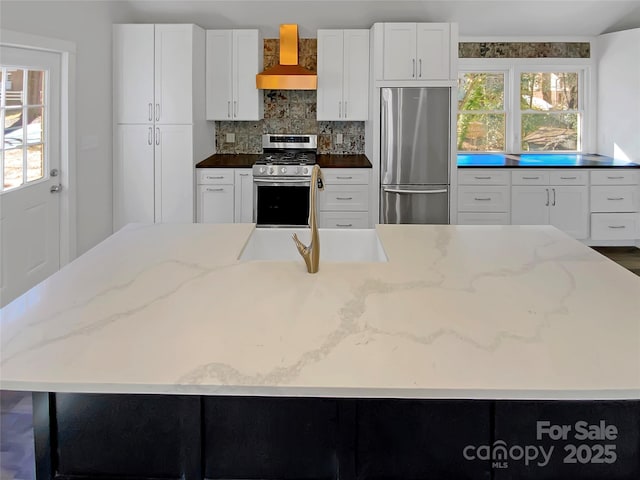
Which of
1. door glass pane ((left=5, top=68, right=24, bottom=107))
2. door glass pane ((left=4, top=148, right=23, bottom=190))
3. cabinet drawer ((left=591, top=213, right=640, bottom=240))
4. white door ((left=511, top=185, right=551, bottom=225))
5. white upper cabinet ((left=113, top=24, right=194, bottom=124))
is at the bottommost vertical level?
cabinet drawer ((left=591, top=213, right=640, bottom=240))

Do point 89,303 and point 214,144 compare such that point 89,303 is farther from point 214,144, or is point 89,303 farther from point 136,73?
point 214,144

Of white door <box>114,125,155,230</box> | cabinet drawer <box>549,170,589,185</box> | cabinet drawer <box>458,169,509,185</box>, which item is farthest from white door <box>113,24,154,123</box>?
cabinet drawer <box>549,170,589,185</box>

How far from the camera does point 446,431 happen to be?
5.05 feet

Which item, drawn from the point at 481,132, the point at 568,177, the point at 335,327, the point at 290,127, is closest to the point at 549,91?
the point at 481,132

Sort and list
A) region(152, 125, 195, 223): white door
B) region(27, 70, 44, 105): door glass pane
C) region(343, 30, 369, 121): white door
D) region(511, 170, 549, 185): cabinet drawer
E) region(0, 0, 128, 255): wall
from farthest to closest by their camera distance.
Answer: region(511, 170, 549, 185): cabinet drawer, region(343, 30, 369, 121): white door, region(152, 125, 195, 223): white door, region(0, 0, 128, 255): wall, region(27, 70, 44, 105): door glass pane

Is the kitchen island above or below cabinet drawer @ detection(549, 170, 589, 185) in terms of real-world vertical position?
below

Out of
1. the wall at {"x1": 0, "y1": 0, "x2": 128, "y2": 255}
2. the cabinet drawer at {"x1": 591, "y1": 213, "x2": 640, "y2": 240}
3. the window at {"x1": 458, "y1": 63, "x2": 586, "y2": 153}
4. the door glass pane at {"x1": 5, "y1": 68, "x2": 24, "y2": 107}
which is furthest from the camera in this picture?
the window at {"x1": 458, "y1": 63, "x2": 586, "y2": 153}

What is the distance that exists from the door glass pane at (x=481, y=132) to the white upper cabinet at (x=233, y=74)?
2201 millimetres

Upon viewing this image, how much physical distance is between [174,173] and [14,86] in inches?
66.3

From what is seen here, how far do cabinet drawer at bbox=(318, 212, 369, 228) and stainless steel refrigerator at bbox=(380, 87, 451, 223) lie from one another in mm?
231

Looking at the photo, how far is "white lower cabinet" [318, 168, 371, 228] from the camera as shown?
222 inches

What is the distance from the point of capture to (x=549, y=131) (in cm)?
682

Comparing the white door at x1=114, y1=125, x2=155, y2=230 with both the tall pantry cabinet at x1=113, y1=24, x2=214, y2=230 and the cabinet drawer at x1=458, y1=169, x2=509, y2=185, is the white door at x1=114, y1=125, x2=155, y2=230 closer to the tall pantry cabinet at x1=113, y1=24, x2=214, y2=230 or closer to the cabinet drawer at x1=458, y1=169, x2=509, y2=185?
the tall pantry cabinet at x1=113, y1=24, x2=214, y2=230

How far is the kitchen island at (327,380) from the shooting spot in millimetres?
1307
